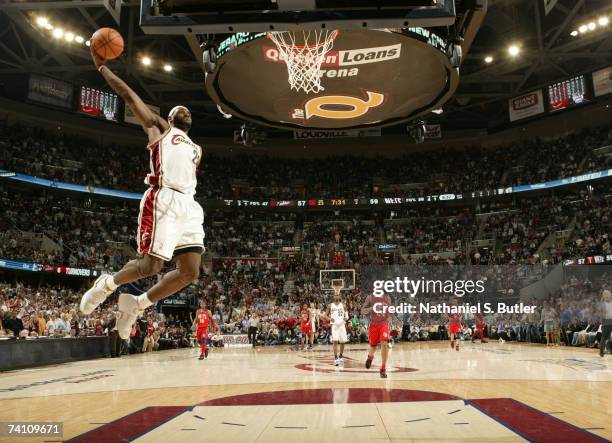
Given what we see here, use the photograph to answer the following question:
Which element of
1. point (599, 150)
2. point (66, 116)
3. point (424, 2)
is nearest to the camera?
point (424, 2)

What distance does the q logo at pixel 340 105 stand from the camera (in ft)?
59.7

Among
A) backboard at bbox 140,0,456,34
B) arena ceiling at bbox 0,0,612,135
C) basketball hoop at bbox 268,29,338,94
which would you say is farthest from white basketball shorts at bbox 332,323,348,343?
arena ceiling at bbox 0,0,612,135

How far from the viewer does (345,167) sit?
3881cm

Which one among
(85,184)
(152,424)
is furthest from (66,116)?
(152,424)

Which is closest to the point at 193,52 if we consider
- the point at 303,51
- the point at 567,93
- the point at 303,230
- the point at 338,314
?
the point at 303,51

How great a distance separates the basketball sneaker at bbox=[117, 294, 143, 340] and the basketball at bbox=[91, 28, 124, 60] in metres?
2.02

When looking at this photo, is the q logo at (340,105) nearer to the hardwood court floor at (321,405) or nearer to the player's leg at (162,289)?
the hardwood court floor at (321,405)

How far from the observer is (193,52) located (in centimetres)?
2164

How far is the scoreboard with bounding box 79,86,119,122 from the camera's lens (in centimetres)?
2947

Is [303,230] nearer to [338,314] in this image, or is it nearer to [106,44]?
[338,314]

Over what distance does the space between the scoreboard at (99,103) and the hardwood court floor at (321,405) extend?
22.4 meters

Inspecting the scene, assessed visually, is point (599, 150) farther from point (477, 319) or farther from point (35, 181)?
point (35, 181)

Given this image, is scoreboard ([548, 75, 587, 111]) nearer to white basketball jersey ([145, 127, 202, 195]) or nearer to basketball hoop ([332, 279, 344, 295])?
basketball hoop ([332, 279, 344, 295])

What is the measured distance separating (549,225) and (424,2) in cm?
2983
